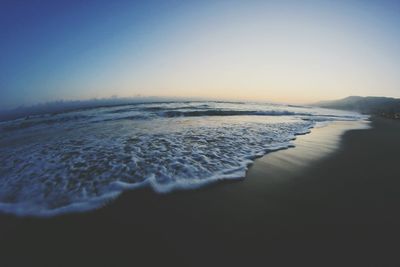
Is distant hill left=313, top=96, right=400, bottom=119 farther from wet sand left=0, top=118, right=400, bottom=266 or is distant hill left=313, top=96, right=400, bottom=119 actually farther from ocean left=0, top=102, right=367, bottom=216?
wet sand left=0, top=118, right=400, bottom=266

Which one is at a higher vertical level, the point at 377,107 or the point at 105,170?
the point at 377,107

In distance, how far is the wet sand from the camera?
2016mm

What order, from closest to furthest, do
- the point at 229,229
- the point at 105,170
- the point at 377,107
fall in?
the point at 229,229, the point at 105,170, the point at 377,107

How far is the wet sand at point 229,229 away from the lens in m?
2.02

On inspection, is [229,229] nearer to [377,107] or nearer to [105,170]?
[105,170]

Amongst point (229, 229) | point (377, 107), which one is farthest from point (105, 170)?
point (377, 107)

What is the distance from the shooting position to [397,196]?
3389 mm

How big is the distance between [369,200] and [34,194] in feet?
20.1

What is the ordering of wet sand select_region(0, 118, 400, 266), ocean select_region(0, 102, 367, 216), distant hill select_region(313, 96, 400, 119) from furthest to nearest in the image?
distant hill select_region(313, 96, 400, 119) < ocean select_region(0, 102, 367, 216) < wet sand select_region(0, 118, 400, 266)

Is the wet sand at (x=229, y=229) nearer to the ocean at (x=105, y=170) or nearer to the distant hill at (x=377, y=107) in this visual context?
the ocean at (x=105, y=170)

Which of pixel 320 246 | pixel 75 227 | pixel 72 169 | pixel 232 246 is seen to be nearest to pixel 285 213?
pixel 320 246

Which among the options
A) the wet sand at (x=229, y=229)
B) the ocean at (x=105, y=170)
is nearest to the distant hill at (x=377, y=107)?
the ocean at (x=105, y=170)

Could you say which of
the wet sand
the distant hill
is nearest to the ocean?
the wet sand

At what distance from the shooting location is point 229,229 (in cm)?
241
